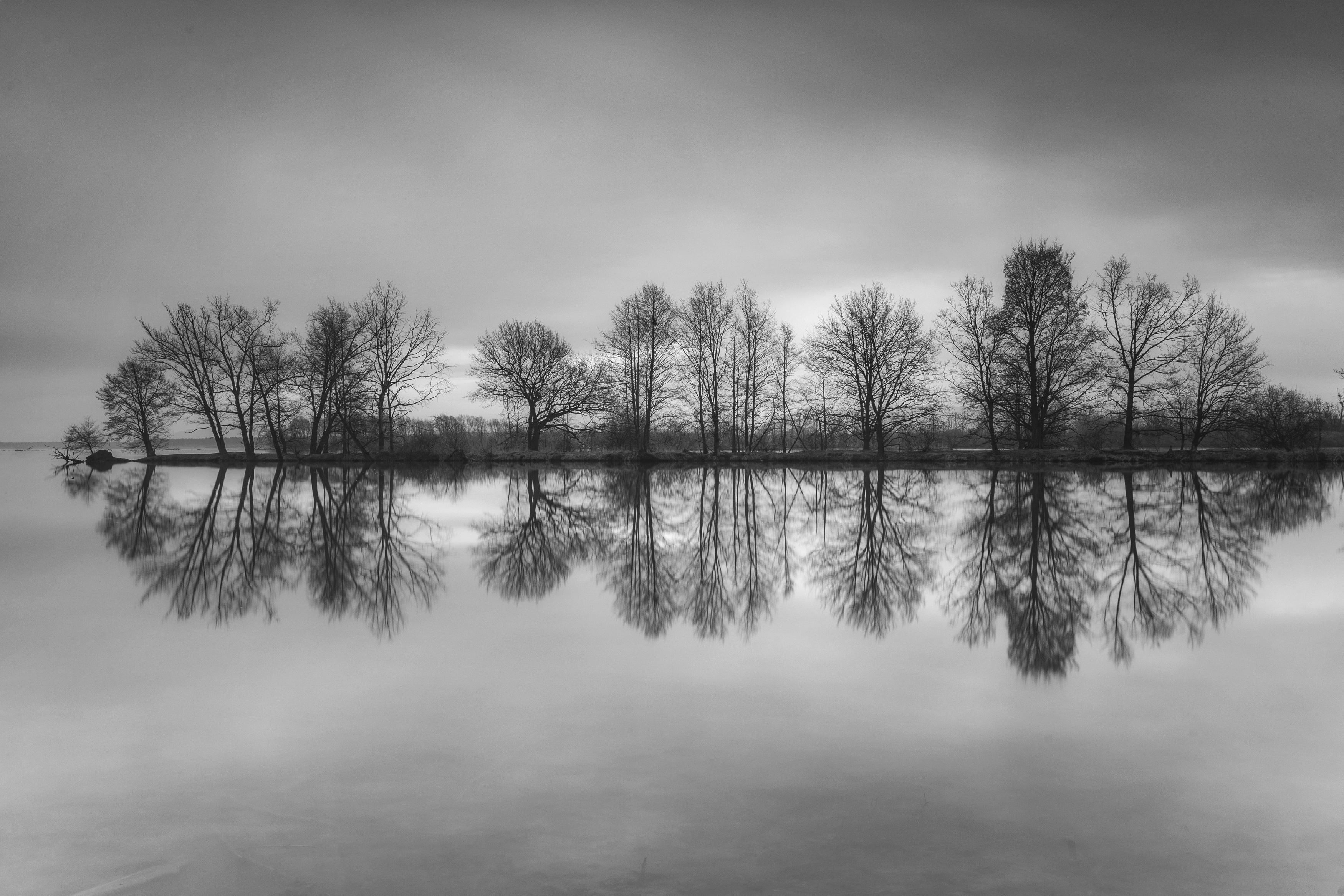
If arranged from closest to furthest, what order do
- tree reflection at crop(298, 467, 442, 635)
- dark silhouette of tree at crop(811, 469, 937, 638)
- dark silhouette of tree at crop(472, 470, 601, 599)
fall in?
dark silhouette of tree at crop(811, 469, 937, 638) → tree reflection at crop(298, 467, 442, 635) → dark silhouette of tree at crop(472, 470, 601, 599)

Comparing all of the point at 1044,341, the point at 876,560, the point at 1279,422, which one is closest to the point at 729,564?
the point at 876,560

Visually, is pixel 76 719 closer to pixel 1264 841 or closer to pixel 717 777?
pixel 717 777

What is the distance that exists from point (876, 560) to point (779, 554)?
3.80 feet

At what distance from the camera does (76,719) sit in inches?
155

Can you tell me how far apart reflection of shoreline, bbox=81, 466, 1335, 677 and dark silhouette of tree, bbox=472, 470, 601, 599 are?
0.17ft

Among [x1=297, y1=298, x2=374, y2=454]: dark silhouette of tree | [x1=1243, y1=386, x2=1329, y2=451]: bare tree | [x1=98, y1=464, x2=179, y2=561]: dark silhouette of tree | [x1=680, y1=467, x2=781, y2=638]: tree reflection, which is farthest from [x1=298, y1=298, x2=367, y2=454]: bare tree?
[x1=1243, y1=386, x2=1329, y2=451]: bare tree

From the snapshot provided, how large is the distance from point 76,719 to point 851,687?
392 centimetres

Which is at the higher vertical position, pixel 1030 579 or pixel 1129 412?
pixel 1129 412

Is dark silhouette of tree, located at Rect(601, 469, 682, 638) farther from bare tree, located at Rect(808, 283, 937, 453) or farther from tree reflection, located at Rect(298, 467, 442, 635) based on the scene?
bare tree, located at Rect(808, 283, 937, 453)

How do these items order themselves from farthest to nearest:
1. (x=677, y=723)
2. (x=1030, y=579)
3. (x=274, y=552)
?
(x=274, y=552), (x=1030, y=579), (x=677, y=723)

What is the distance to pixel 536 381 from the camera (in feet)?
146

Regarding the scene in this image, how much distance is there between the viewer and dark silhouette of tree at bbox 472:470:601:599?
7.86m

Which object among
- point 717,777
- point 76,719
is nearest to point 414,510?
point 76,719

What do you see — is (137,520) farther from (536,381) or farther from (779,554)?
(536,381)
